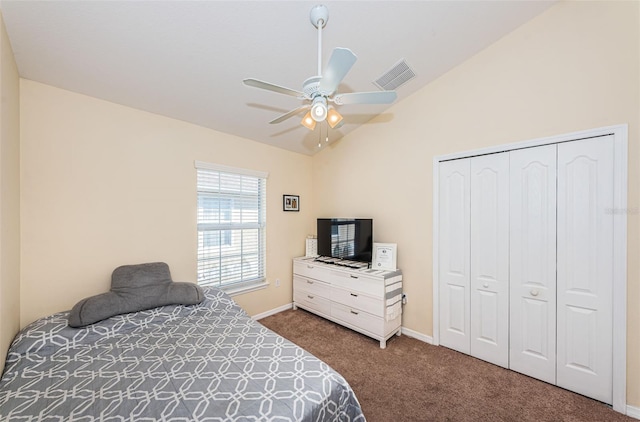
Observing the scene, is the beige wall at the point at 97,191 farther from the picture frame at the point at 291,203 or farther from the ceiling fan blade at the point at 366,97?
the ceiling fan blade at the point at 366,97

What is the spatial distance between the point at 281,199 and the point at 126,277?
2.05 m

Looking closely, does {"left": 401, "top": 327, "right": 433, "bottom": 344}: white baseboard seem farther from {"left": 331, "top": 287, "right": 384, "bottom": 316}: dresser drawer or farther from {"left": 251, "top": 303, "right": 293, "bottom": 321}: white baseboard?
{"left": 251, "top": 303, "right": 293, "bottom": 321}: white baseboard

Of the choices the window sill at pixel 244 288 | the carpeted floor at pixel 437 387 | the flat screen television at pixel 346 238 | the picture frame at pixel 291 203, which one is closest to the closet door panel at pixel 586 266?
the carpeted floor at pixel 437 387

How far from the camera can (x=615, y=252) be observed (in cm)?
182

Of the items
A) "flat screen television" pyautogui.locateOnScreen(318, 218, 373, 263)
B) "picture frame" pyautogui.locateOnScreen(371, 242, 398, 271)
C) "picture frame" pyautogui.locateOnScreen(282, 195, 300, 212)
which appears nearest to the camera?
"picture frame" pyautogui.locateOnScreen(371, 242, 398, 271)

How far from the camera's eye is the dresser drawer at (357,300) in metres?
2.69

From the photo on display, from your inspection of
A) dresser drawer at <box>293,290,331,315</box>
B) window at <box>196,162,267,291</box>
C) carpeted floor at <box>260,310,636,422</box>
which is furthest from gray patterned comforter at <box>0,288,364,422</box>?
dresser drawer at <box>293,290,331,315</box>

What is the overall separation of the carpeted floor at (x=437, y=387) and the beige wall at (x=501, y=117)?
0.34m

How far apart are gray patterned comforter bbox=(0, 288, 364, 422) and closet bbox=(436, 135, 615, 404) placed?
180 centimetres

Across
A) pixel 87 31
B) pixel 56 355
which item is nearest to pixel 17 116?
pixel 87 31

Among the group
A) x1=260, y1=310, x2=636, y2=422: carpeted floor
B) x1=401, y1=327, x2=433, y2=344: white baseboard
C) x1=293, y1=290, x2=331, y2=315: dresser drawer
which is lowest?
x1=260, y1=310, x2=636, y2=422: carpeted floor

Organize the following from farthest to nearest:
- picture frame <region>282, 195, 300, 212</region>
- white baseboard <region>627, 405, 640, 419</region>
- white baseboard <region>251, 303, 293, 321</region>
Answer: picture frame <region>282, 195, 300, 212</region> < white baseboard <region>251, 303, 293, 321</region> < white baseboard <region>627, 405, 640, 419</region>

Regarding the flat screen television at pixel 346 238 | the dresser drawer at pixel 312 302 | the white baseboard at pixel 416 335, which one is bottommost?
the white baseboard at pixel 416 335

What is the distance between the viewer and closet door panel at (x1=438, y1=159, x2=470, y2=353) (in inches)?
101
